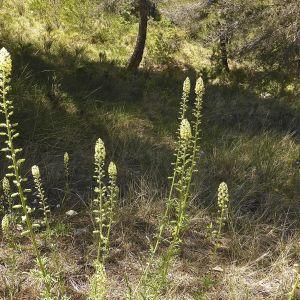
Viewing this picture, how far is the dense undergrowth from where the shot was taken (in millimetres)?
3736

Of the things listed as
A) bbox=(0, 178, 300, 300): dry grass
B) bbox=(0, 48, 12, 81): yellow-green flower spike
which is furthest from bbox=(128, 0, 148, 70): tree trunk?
bbox=(0, 48, 12, 81): yellow-green flower spike

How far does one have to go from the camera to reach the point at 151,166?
5.62 metres

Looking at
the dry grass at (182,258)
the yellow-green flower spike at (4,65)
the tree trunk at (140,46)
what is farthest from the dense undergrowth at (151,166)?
the yellow-green flower spike at (4,65)

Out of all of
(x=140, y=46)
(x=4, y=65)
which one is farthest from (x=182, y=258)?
(x=140, y=46)

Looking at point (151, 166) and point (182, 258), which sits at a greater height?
point (151, 166)

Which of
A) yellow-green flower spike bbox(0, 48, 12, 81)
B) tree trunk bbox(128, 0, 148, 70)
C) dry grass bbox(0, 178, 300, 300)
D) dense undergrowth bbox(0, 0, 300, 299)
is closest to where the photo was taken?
yellow-green flower spike bbox(0, 48, 12, 81)

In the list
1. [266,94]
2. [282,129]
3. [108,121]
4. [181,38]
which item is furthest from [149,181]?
[181,38]

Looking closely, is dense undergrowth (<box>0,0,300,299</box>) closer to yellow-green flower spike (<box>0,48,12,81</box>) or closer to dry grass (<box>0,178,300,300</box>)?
dry grass (<box>0,178,300,300</box>)

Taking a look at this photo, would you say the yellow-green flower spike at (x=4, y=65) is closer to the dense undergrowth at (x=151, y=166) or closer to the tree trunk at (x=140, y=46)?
the dense undergrowth at (x=151, y=166)

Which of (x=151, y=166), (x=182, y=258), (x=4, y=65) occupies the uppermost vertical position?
(x=4, y=65)

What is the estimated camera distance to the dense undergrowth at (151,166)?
3736 mm

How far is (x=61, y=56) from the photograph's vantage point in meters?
10.0

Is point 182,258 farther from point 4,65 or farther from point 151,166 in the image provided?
point 4,65

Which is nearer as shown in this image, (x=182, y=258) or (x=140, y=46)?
(x=182, y=258)
